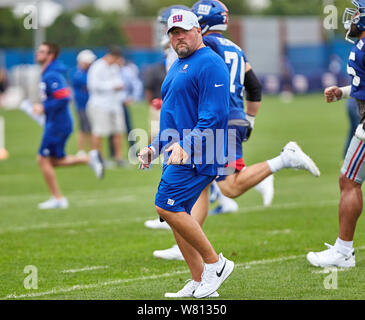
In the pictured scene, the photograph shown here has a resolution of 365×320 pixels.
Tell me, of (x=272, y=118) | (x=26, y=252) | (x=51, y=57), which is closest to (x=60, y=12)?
(x=272, y=118)

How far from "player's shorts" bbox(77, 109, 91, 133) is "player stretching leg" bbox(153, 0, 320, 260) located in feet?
33.2

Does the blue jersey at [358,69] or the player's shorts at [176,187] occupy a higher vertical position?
the blue jersey at [358,69]

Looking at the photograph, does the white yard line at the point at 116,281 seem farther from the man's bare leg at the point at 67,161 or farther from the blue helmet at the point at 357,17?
the man's bare leg at the point at 67,161

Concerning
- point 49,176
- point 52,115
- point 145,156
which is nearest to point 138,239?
point 49,176

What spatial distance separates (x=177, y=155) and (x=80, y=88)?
12401 millimetres

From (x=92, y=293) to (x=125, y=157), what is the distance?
38.2 feet

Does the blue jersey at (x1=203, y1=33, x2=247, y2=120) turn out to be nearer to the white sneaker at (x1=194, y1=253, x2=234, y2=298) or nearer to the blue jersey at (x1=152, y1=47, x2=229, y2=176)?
the blue jersey at (x1=152, y1=47, x2=229, y2=176)

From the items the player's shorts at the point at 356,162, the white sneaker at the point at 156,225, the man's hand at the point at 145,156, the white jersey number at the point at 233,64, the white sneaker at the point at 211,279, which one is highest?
the white jersey number at the point at 233,64

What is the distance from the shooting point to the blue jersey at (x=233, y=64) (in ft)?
23.2

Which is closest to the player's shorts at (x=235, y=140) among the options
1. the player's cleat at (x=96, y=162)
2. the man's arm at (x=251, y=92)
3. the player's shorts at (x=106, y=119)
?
the man's arm at (x=251, y=92)

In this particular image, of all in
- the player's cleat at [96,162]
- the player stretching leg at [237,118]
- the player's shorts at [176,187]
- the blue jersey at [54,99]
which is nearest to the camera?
the player's shorts at [176,187]

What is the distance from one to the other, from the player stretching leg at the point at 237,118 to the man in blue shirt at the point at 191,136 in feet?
4.10
